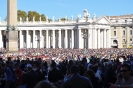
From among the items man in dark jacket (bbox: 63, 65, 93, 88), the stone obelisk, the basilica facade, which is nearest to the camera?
man in dark jacket (bbox: 63, 65, 93, 88)

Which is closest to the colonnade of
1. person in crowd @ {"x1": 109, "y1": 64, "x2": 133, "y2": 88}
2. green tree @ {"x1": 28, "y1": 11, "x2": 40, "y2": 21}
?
green tree @ {"x1": 28, "y1": 11, "x2": 40, "y2": 21}

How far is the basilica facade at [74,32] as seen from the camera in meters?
94.0

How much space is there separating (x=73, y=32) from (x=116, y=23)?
56.3 ft

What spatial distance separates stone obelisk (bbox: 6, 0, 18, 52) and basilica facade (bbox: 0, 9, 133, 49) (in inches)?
1817

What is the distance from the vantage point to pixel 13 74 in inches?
506

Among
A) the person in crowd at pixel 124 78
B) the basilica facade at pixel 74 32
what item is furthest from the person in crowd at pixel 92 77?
the basilica facade at pixel 74 32

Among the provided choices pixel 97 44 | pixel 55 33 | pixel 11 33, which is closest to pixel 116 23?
pixel 97 44

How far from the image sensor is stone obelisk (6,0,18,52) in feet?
140

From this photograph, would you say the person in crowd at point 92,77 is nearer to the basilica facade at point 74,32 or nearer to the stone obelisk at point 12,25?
the stone obelisk at point 12,25

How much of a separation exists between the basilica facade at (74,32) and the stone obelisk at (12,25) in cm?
4616

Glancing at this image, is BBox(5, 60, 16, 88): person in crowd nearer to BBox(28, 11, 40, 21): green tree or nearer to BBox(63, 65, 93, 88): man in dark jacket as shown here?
BBox(63, 65, 93, 88): man in dark jacket

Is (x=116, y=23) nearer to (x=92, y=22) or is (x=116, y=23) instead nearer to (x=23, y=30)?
(x=92, y=22)

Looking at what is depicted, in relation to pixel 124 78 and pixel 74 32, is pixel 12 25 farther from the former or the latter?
pixel 74 32

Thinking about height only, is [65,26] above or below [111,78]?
above
